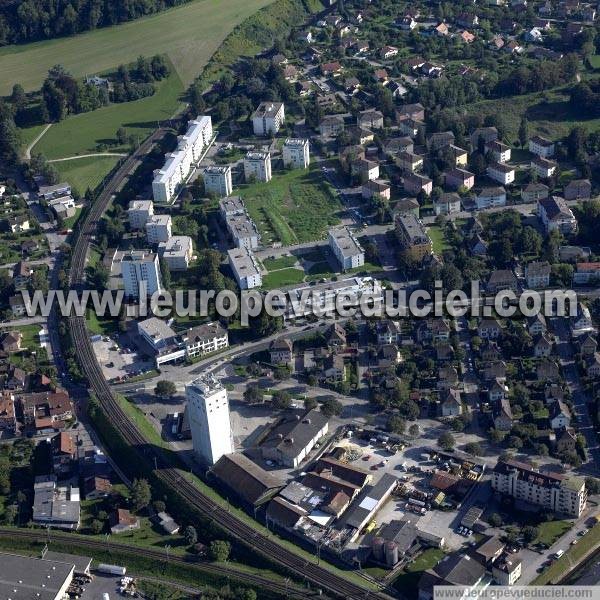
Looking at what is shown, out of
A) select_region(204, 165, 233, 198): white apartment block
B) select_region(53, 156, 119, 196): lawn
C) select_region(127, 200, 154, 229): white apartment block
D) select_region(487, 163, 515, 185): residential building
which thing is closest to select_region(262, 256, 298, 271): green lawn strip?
select_region(127, 200, 154, 229): white apartment block

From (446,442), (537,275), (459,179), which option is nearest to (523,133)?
(459,179)

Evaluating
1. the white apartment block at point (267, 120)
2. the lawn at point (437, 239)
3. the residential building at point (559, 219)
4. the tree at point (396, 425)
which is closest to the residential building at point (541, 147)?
the residential building at point (559, 219)

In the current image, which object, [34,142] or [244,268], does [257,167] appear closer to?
[244,268]

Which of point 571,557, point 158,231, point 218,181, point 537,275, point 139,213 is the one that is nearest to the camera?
point 571,557

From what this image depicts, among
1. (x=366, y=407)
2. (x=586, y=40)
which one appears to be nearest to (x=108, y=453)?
(x=366, y=407)

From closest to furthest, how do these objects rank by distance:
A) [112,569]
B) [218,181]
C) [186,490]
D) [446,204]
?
[112,569], [186,490], [446,204], [218,181]

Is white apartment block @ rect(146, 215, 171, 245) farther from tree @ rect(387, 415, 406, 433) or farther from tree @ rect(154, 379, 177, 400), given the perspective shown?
tree @ rect(387, 415, 406, 433)
